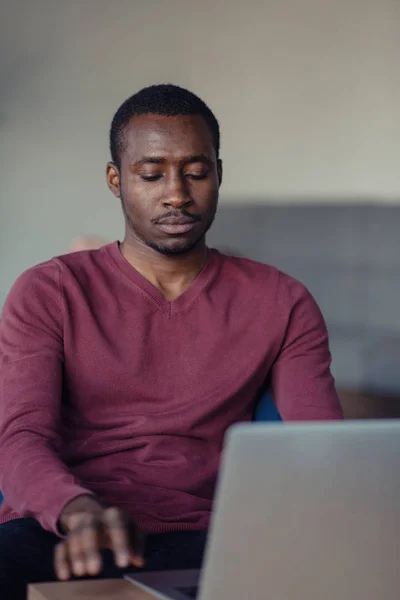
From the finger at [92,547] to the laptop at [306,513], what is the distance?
20 cm

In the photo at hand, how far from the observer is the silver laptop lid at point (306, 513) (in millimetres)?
746

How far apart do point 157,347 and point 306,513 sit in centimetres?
86

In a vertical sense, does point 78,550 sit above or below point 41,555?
above

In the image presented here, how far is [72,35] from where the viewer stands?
272 centimetres

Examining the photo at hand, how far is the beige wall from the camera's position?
2.20m

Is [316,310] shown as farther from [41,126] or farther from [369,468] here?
[41,126]

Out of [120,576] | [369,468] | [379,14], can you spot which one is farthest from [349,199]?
[369,468]

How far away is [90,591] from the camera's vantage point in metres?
1.01

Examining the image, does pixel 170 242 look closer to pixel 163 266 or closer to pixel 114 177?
pixel 163 266

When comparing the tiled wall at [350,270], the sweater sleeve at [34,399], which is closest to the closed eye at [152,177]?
the sweater sleeve at [34,399]

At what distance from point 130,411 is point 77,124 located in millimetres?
1370

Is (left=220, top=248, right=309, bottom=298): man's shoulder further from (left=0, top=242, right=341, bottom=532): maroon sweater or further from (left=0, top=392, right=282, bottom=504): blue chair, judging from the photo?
(left=0, top=392, right=282, bottom=504): blue chair

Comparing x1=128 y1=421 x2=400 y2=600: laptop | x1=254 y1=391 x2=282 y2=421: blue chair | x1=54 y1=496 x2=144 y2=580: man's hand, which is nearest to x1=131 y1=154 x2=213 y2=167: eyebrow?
x1=254 y1=391 x2=282 y2=421: blue chair

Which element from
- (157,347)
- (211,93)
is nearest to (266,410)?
(157,347)
